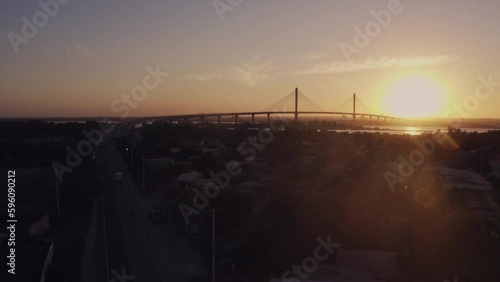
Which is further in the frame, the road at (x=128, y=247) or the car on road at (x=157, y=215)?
the car on road at (x=157, y=215)

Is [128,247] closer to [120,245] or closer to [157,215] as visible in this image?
[120,245]

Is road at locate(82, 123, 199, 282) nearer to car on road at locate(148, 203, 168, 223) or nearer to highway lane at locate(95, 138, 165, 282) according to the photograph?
highway lane at locate(95, 138, 165, 282)

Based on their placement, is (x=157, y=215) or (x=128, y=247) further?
(x=157, y=215)

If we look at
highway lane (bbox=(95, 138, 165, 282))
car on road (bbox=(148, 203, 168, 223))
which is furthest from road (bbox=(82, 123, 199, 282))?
car on road (bbox=(148, 203, 168, 223))

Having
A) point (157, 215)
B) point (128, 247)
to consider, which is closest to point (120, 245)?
point (128, 247)

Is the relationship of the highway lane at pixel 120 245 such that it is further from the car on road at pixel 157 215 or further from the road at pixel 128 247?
the car on road at pixel 157 215

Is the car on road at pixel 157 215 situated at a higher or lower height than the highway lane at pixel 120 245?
higher

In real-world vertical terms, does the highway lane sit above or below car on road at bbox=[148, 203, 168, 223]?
below

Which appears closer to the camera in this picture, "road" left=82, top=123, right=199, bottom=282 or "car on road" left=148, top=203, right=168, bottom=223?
"road" left=82, top=123, right=199, bottom=282

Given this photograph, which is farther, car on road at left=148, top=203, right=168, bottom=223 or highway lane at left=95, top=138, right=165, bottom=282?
car on road at left=148, top=203, right=168, bottom=223

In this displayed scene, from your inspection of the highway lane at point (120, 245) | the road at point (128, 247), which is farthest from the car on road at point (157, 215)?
the highway lane at point (120, 245)

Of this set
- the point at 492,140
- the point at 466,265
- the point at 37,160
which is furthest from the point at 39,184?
the point at 492,140

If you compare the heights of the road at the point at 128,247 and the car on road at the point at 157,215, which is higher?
the car on road at the point at 157,215
